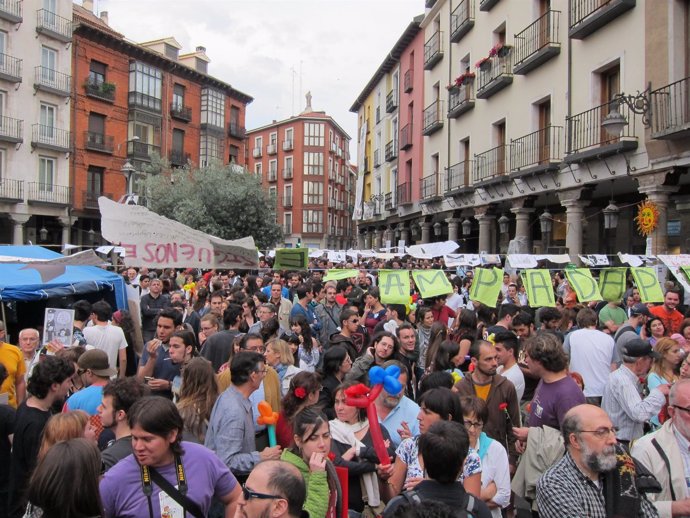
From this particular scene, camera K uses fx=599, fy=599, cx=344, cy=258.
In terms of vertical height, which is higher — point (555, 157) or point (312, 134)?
point (312, 134)

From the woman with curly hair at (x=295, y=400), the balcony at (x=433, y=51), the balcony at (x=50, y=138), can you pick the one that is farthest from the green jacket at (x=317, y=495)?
the balcony at (x=50, y=138)

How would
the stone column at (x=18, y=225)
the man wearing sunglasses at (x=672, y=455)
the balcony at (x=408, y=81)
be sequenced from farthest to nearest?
the balcony at (x=408, y=81) → the stone column at (x=18, y=225) → the man wearing sunglasses at (x=672, y=455)

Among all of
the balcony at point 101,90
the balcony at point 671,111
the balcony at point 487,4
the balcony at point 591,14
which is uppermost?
the balcony at point 101,90

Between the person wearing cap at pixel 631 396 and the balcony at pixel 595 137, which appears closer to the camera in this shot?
the person wearing cap at pixel 631 396

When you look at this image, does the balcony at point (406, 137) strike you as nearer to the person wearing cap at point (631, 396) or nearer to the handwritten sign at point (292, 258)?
the handwritten sign at point (292, 258)

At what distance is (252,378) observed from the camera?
388cm

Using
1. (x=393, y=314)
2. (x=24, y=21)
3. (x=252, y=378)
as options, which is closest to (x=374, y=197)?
(x=24, y=21)

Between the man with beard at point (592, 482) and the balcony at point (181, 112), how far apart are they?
39049 millimetres

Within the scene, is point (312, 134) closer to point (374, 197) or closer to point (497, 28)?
point (374, 197)

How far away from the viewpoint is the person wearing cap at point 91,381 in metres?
4.05

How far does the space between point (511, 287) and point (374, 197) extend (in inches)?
999

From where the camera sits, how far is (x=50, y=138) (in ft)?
98.7

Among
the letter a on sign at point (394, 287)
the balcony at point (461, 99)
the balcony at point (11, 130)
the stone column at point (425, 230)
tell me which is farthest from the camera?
the balcony at point (11, 130)

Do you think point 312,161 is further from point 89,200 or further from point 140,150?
point 89,200
